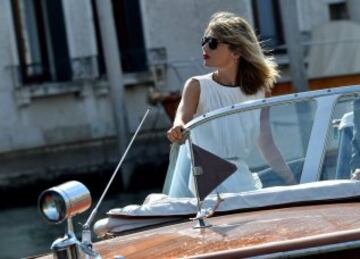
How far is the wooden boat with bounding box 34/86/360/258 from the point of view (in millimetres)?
3359

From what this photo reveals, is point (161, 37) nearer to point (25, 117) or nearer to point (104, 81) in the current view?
point (104, 81)

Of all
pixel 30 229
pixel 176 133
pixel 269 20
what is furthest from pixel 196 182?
pixel 269 20

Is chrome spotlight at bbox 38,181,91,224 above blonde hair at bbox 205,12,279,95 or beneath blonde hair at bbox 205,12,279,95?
beneath

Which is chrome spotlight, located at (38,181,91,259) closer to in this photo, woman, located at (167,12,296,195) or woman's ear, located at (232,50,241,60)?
woman, located at (167,12,296,195)

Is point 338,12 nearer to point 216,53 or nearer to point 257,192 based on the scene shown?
point 216,53

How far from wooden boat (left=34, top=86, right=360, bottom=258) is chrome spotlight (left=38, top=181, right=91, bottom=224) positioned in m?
0.09

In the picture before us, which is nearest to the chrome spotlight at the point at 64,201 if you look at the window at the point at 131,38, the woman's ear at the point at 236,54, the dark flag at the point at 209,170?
the dark flag at the point at 209,170

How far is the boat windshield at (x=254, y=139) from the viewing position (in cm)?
405

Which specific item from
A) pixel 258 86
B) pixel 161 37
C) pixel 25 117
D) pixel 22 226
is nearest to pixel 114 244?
pixel 258 86

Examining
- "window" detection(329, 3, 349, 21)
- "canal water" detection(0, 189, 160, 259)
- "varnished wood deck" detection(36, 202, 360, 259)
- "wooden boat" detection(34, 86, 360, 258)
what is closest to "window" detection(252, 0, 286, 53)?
"window" detection(329, 3, 349, 21)

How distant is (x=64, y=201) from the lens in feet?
10.5

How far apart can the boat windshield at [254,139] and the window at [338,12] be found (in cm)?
1458

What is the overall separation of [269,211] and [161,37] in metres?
12.9

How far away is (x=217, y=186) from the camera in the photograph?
12.7ft
